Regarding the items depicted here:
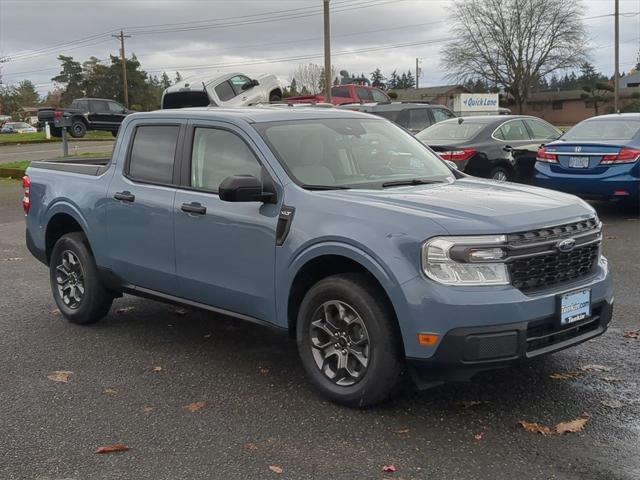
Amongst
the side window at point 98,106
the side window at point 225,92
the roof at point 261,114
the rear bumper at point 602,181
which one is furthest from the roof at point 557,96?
the roof at point 261,114

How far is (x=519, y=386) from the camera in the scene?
4.60 metres

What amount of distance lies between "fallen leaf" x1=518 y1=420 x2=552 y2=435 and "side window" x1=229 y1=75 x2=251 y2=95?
1448cm

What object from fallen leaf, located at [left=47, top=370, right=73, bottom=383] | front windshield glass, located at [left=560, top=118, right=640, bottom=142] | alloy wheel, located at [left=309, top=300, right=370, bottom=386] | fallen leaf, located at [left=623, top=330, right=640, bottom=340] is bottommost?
fallen leaf, located at [left=623, top=330, right=640, bottom=340]

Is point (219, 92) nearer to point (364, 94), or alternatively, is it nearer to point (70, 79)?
point (364, 94)

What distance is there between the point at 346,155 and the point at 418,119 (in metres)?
11.5

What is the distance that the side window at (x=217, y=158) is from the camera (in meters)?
4.94

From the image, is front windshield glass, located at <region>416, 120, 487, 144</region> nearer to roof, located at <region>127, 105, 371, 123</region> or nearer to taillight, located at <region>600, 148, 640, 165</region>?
taillight, located at <region>600, 148, 640, 165</region>

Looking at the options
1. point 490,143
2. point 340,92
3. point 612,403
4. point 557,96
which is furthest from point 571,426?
point 557,96

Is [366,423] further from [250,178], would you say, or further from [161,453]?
[250,178]

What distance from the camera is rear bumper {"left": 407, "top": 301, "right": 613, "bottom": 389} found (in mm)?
3781

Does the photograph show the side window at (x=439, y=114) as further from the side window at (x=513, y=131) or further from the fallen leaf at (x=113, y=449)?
the fallen leaf at (x=113, y=449)

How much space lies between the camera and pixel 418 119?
16.2 meters

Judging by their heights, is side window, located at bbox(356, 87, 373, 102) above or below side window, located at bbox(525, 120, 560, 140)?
above

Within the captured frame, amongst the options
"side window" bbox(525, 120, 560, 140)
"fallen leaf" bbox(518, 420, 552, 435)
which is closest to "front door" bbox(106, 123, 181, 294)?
"fallen leaf" bbox(518, 420, 552, 435)
